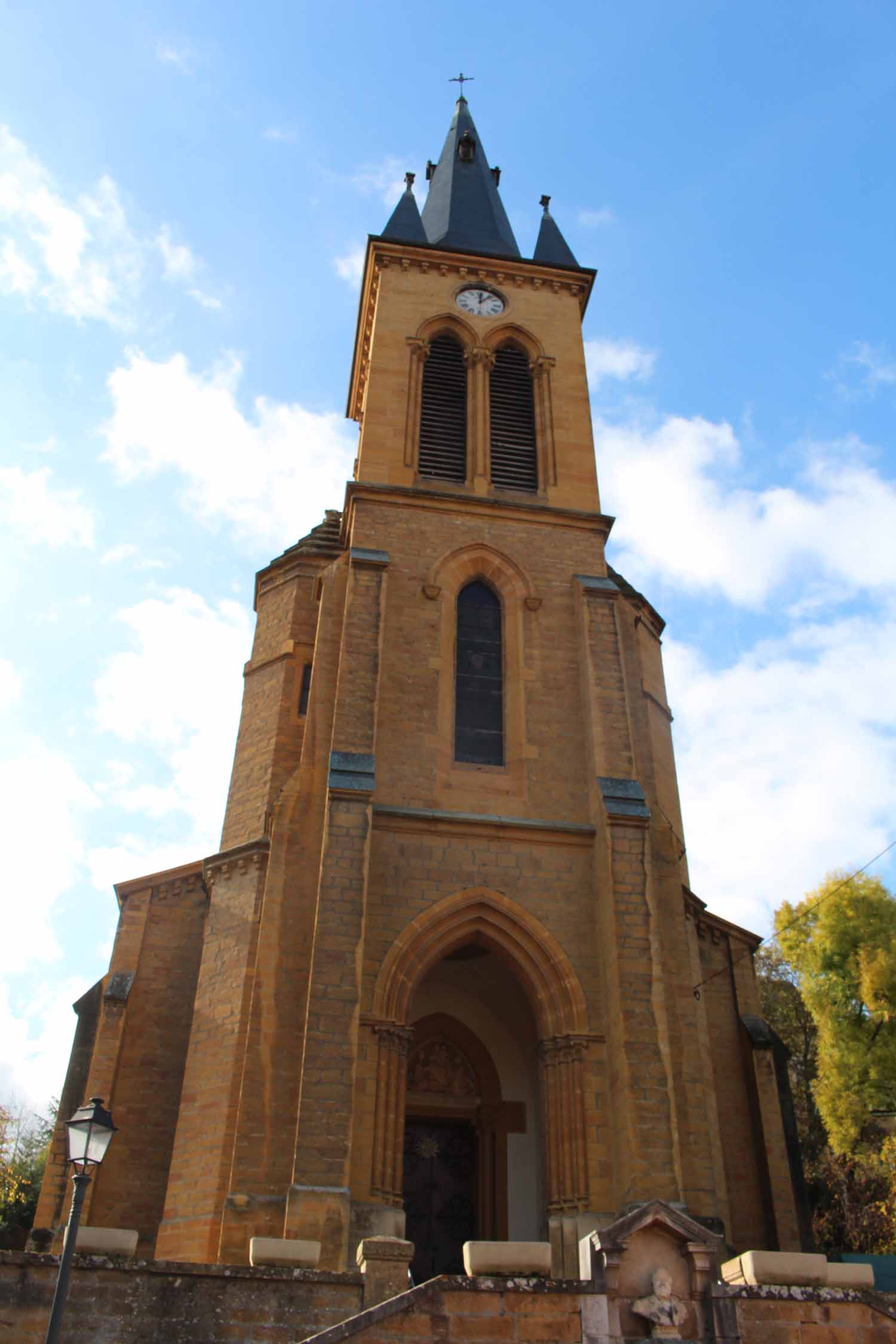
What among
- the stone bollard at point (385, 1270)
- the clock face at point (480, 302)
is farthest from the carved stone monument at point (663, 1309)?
the clock face at point (480, 302)

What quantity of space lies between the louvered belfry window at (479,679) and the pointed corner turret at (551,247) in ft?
30.0

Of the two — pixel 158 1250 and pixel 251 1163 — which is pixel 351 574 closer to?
pixel 251 1163

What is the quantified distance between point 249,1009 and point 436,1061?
3347mm

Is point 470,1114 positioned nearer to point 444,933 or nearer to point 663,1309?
point 444,933

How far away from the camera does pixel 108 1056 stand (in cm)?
1589

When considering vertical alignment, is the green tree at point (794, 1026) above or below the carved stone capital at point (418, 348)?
below

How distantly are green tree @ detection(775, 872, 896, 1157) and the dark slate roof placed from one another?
17.1 m

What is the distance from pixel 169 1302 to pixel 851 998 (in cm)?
2098

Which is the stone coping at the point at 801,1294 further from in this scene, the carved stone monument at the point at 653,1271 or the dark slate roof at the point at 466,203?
the dark slate roof at the point at 466,203

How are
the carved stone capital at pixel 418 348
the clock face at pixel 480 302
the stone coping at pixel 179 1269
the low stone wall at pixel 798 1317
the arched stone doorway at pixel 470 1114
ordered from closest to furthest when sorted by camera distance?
the low stone wall at pixel 798 1317
the stone coping at pixel 179 1269
the arched stone doorway at pixel 470 1114
the carved stone capital at pixel 418 348
the clock face at pixel 480 302

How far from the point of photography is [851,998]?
2597cm

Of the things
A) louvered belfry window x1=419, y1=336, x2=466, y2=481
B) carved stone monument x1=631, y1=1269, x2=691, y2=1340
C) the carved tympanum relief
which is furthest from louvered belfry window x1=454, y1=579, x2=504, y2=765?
carved stone monument x1=631, y1=1269, x2=691, y2=1340

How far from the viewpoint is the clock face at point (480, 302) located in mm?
21891

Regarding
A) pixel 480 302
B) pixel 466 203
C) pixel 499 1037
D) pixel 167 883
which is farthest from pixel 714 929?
pixel 466 203
